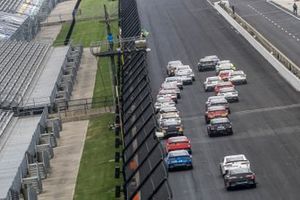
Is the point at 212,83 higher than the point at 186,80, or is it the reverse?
the point at 186,80

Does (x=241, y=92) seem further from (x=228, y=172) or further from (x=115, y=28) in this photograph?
(x=115, y=28)

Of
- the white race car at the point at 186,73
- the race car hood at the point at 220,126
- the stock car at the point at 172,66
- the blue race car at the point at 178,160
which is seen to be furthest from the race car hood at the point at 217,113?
the stock car at the point at 172,66

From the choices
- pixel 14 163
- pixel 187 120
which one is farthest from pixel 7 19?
pixel 14 163

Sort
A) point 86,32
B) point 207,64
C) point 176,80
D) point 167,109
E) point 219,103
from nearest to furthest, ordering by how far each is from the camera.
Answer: point 167,109 < point 219,103 < point 176,80 < point 207,64 < point 86,32

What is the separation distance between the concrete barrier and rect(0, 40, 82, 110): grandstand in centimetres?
2049

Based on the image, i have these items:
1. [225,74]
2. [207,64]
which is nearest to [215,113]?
[225,74]

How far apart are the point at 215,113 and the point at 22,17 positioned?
82.4 metres

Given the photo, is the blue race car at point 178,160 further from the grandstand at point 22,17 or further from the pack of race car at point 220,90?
the grandstand at point 22,17

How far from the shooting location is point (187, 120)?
81.4m

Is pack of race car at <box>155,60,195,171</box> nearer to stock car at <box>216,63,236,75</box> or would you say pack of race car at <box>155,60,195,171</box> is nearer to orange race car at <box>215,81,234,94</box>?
stock car at <box>216,63,236,75</box>

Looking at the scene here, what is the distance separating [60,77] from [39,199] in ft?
145

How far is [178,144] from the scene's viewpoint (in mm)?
68312

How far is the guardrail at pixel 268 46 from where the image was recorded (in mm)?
95500

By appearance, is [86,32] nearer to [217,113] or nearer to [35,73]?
[35,73]
